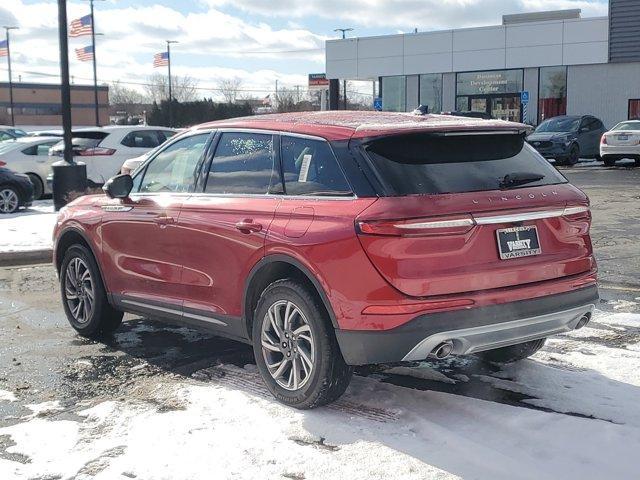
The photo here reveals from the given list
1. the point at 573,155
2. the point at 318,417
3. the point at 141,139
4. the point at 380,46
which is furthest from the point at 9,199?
the point at 380,46

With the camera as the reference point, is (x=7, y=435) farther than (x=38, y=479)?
Yes

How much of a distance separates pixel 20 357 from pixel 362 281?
3.09 m

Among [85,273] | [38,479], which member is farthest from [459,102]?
[38,479]

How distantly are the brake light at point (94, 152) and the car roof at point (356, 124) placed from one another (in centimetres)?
1124

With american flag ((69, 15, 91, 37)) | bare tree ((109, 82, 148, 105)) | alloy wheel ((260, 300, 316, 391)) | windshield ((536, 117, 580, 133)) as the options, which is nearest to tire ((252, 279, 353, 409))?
alloy wheel ((260, 300, 316, 391))

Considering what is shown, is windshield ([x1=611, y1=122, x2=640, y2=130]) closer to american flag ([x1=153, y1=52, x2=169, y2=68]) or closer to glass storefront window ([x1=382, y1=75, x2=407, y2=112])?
glass storefront window ([x1=382, y1=75, x2=407, y2=112])

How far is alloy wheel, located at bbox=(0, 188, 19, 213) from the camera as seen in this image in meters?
14.7

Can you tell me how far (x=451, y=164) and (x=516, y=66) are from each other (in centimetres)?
3390

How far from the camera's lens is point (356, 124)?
473 cm

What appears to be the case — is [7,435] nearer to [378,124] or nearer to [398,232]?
[398,232]

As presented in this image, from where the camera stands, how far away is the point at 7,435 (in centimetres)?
442

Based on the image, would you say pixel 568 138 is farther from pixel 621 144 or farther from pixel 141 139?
pixel 141 139

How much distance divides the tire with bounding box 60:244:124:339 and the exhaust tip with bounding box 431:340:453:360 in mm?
3117

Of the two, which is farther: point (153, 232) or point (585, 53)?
point (585, 53)
